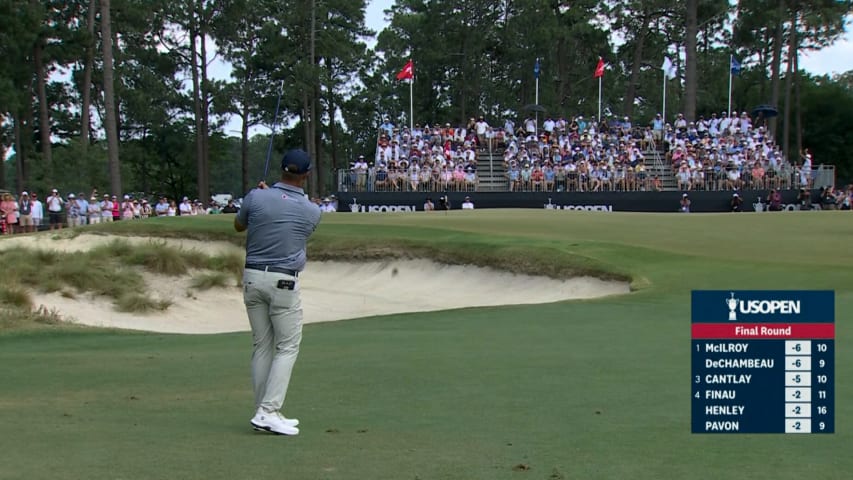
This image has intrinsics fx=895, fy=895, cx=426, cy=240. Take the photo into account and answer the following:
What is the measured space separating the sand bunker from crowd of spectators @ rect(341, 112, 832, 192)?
742 inches

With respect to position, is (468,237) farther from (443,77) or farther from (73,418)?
(443,77)

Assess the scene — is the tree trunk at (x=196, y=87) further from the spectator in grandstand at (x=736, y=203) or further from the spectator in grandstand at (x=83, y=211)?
the spectator in grandstand at (x=736, y=203)

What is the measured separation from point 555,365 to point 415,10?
6031 centimetres

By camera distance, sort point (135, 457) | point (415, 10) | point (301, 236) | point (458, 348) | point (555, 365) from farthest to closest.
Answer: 1. point (415, 10)
2. point (458, 348)
3. point (555, 365)
4. point (301, 236)
5. point (135, 457)

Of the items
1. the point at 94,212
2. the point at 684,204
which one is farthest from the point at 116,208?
the point at 684,204

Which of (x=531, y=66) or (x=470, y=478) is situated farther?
(x=531, y=66)

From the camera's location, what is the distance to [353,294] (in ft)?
70.7

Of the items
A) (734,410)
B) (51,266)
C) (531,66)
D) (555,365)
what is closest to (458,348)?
(555,365)

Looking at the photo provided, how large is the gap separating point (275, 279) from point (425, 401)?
6.11ft

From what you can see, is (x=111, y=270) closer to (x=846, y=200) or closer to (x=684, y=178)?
(x=684, y=178)

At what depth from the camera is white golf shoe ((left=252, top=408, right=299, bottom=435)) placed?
6219 millimetres

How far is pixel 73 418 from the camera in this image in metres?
6.82

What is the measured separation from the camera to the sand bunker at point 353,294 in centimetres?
1817

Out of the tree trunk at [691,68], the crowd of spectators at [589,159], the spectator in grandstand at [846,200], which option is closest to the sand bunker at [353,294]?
the crowd of spectators at [589,159]
